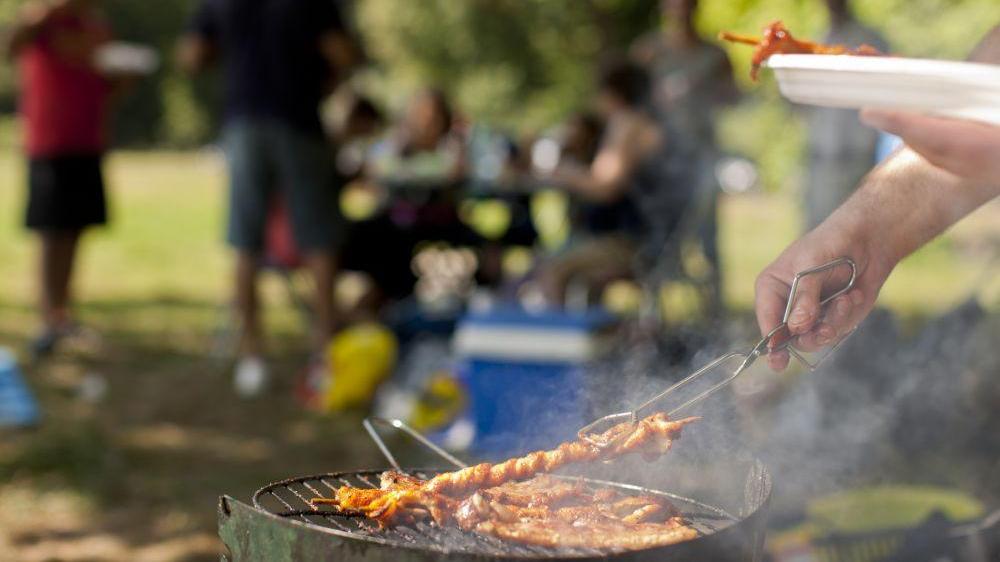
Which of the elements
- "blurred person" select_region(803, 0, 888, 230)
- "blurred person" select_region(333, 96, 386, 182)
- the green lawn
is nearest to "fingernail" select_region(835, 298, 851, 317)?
the green lawn

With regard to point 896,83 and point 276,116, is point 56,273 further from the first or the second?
point 896,83

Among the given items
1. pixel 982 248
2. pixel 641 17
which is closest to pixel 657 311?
pixel 982 248

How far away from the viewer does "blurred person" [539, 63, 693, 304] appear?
599 centimetres

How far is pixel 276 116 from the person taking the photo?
587cm

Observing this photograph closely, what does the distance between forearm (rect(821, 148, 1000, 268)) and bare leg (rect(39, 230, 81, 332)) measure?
17.8ft

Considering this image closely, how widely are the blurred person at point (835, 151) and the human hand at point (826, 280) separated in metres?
3.38

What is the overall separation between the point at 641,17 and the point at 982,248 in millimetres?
15507

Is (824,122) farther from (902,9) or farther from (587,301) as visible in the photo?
(902,9)

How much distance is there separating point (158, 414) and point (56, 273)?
1389 millimetres

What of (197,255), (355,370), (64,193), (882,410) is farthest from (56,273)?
(197,255)

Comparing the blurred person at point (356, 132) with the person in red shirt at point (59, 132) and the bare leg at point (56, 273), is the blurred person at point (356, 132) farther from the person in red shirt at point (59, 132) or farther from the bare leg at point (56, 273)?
the bare leg at point (56, 273)

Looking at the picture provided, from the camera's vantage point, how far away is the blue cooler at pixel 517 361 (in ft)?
15.3

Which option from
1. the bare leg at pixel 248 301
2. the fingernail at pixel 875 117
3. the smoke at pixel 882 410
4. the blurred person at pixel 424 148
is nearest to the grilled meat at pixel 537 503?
the fingernail at pixel 875 117

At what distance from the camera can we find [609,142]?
6.06 m
